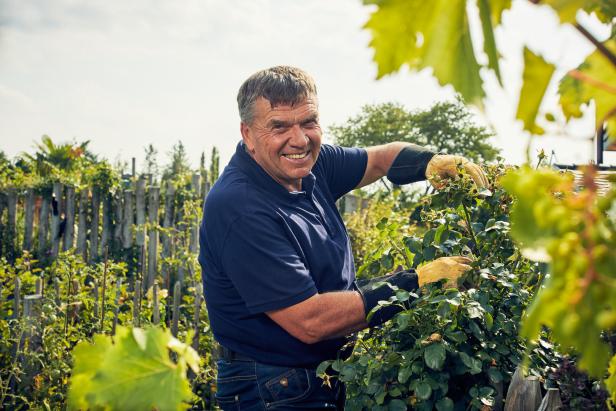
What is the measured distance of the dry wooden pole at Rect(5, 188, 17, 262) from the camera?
36.9 feet

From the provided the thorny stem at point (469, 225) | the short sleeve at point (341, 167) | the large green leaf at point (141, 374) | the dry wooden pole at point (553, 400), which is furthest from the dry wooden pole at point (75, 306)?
the large green leaf at point (141, 374)

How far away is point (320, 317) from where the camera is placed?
99.5 inches

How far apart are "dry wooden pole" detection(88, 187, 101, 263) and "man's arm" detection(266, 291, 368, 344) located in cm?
804

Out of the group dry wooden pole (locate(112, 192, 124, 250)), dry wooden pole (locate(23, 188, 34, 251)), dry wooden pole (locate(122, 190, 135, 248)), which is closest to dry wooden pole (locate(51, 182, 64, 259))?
dry wooden pole (locate(23, 188, 34, 251))

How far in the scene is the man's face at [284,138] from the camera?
2945 millimetres

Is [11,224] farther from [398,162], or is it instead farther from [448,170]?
[448,170]

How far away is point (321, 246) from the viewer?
2836mm

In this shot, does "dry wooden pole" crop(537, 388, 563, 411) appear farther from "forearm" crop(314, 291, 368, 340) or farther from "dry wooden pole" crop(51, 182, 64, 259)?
"dry wooden pole" crop(51, 182, 64, 259)

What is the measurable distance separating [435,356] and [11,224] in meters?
10.7

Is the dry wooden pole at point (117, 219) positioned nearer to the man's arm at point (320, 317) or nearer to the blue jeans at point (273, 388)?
the blue jeans at point (273, 388)

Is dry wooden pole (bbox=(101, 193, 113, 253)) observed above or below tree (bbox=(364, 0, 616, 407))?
below

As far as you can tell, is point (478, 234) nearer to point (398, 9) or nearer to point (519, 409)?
point (519, 409)

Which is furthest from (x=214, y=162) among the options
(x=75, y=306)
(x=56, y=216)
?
(x=75, y=306)

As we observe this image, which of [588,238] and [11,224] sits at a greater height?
[588,238]
